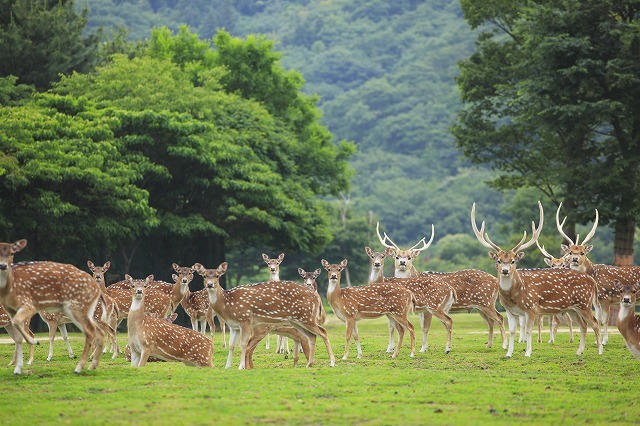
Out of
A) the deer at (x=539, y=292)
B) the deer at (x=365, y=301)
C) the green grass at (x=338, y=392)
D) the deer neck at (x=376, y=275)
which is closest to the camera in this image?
the green grass at (x=338, y=392)

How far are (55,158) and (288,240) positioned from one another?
11.9 metres

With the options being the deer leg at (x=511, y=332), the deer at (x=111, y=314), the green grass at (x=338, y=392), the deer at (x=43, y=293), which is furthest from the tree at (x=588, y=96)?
the deer at (x=43, y=293)

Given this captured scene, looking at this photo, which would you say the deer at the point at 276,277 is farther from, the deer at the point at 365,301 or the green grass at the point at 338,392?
the green grass at the point at 338,392

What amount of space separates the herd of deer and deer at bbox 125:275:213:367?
0.02 metres

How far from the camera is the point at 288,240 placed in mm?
42562

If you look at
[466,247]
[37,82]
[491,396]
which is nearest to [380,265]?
[491,396]

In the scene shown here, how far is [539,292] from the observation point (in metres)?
20.1

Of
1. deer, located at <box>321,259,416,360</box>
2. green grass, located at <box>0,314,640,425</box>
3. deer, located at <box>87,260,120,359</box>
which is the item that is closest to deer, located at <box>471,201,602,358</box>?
green grass, located at <box>0,314,640,425</box>

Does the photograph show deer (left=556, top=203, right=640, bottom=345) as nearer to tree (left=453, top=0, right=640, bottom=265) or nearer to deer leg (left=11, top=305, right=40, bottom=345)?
tree (left=453, top=0, right=640, bottom=265)

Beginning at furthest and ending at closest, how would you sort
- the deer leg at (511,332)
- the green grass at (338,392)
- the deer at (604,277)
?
the deer at (604,277) < the deer leg at (511,332) < the green grass at (338,392)

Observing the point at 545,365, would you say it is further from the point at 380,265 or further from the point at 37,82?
the point at 37,82

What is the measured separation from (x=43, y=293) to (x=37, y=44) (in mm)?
30917

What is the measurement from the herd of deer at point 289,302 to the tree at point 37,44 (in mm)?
22062

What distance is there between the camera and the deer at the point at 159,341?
17250 mm
